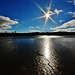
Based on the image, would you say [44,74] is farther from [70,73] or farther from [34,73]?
[70,73]

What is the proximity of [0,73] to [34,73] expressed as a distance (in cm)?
415

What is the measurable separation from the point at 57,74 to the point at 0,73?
22.4 feet

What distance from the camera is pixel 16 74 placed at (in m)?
6.36

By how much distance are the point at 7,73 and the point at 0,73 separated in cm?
85

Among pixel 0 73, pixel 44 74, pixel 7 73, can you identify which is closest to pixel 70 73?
pixel 44 74

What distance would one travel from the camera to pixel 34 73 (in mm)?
6492

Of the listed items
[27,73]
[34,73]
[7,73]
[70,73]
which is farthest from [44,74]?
[7,73]

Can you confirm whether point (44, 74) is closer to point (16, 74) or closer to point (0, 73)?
point (16, 74)

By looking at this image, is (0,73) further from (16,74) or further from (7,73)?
(16,74)

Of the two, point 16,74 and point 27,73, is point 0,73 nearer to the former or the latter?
point 16,74

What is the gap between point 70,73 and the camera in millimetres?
6391

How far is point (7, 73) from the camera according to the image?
6.57 meters

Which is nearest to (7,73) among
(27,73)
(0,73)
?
(0,73)

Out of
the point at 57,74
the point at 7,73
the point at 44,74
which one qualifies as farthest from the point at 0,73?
the point at 57,74
